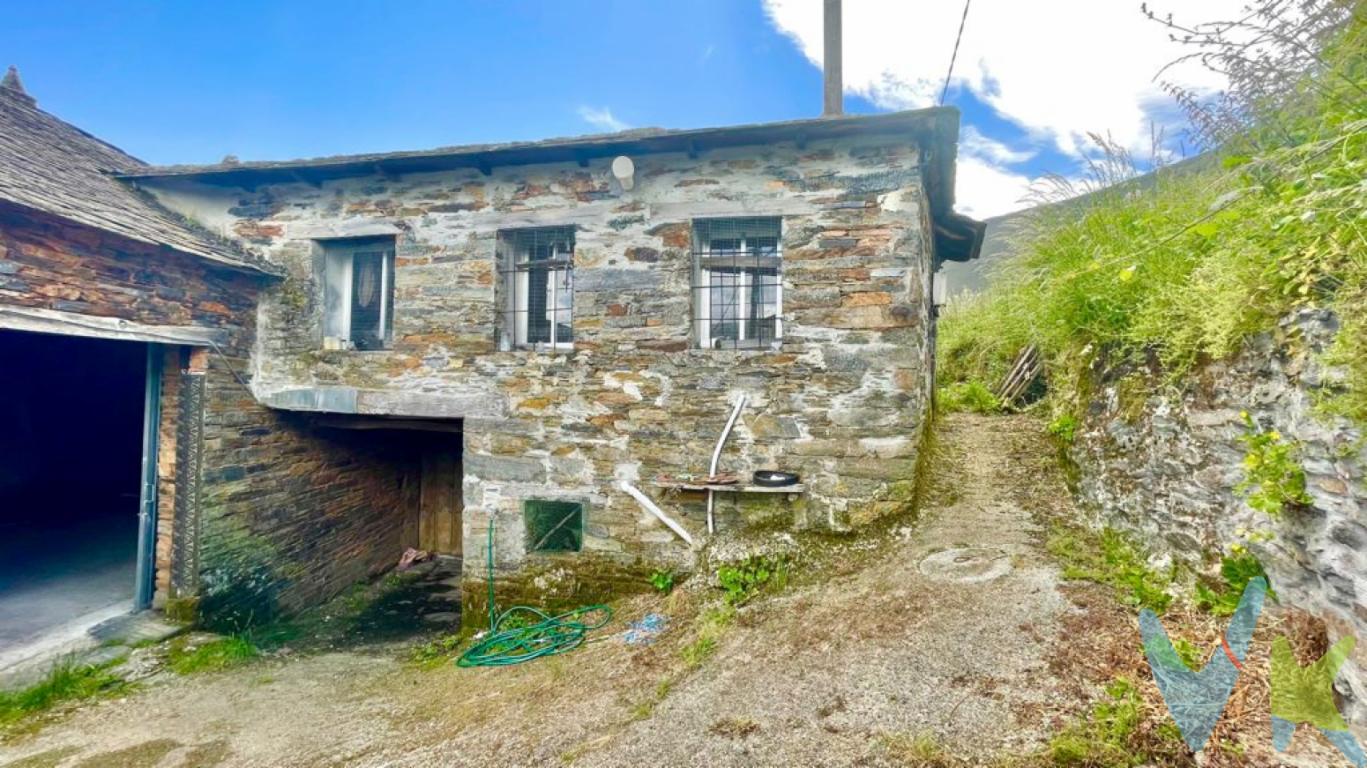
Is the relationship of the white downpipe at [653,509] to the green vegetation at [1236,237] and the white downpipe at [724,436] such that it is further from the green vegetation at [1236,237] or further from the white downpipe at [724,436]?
the green vegetation at [1236,237]

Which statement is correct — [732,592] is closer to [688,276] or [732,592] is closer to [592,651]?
[592,651]

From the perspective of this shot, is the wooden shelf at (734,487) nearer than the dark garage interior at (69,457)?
Yes

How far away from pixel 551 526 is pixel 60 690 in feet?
12.0

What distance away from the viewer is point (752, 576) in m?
4.55

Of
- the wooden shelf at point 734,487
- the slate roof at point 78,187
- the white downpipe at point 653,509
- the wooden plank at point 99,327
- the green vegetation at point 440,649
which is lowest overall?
the green vegetation at point 440,649

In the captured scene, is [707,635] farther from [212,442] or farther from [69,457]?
[69,457]

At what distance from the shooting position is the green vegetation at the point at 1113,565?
9.99 ft

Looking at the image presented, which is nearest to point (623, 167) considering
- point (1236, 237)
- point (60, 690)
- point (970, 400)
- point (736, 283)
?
point (736, 283)

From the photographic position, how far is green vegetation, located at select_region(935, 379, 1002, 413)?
6.97m

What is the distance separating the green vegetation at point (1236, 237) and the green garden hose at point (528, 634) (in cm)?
423

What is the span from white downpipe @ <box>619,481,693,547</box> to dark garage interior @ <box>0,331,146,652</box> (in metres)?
5.76

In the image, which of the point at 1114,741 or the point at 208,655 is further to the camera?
the point at 208,655

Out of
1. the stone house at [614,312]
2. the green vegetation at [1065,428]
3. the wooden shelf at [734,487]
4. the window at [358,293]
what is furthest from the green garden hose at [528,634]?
the green vegetation at [1065,428]

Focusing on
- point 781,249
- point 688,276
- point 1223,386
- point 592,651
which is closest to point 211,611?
point 592,651
